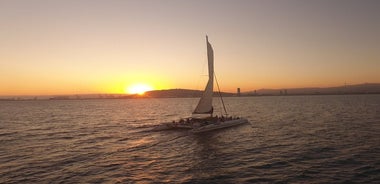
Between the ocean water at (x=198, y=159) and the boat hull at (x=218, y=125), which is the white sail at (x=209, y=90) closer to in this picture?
the boat hull at (x=218, y=125)

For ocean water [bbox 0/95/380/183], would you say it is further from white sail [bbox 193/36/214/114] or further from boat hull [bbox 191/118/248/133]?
white sail [bbox 193/36/214/114]

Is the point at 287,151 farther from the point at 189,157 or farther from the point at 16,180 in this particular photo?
the point at 16,180

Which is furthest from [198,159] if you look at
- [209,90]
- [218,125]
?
[209,90]

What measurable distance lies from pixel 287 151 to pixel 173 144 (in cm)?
1506

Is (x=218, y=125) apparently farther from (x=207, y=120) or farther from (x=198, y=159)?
(x=198, y=159)

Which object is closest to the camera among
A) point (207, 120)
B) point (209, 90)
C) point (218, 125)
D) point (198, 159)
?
point (198, 159)

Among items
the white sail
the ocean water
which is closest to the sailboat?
the white sail

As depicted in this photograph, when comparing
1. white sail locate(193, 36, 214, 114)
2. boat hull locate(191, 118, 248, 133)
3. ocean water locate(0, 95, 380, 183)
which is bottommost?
ocean water locate(0, 95, 380, 183)

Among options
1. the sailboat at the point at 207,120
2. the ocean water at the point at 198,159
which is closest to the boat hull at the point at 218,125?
the sailboat at the point at 207,120

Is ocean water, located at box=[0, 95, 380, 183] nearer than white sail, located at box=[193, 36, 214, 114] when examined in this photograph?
Yes

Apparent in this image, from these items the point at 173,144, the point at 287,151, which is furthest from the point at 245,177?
the point at 173,144

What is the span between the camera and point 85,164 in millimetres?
31281

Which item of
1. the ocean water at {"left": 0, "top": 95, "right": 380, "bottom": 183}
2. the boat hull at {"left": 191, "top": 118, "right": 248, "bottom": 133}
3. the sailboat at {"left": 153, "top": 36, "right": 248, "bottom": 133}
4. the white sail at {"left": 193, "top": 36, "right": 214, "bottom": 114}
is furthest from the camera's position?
the white sail at {"left": 193, "top": 36, "right": 214, "bottom": 114}

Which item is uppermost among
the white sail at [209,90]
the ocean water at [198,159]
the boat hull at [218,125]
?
the white sail at [209,90]
